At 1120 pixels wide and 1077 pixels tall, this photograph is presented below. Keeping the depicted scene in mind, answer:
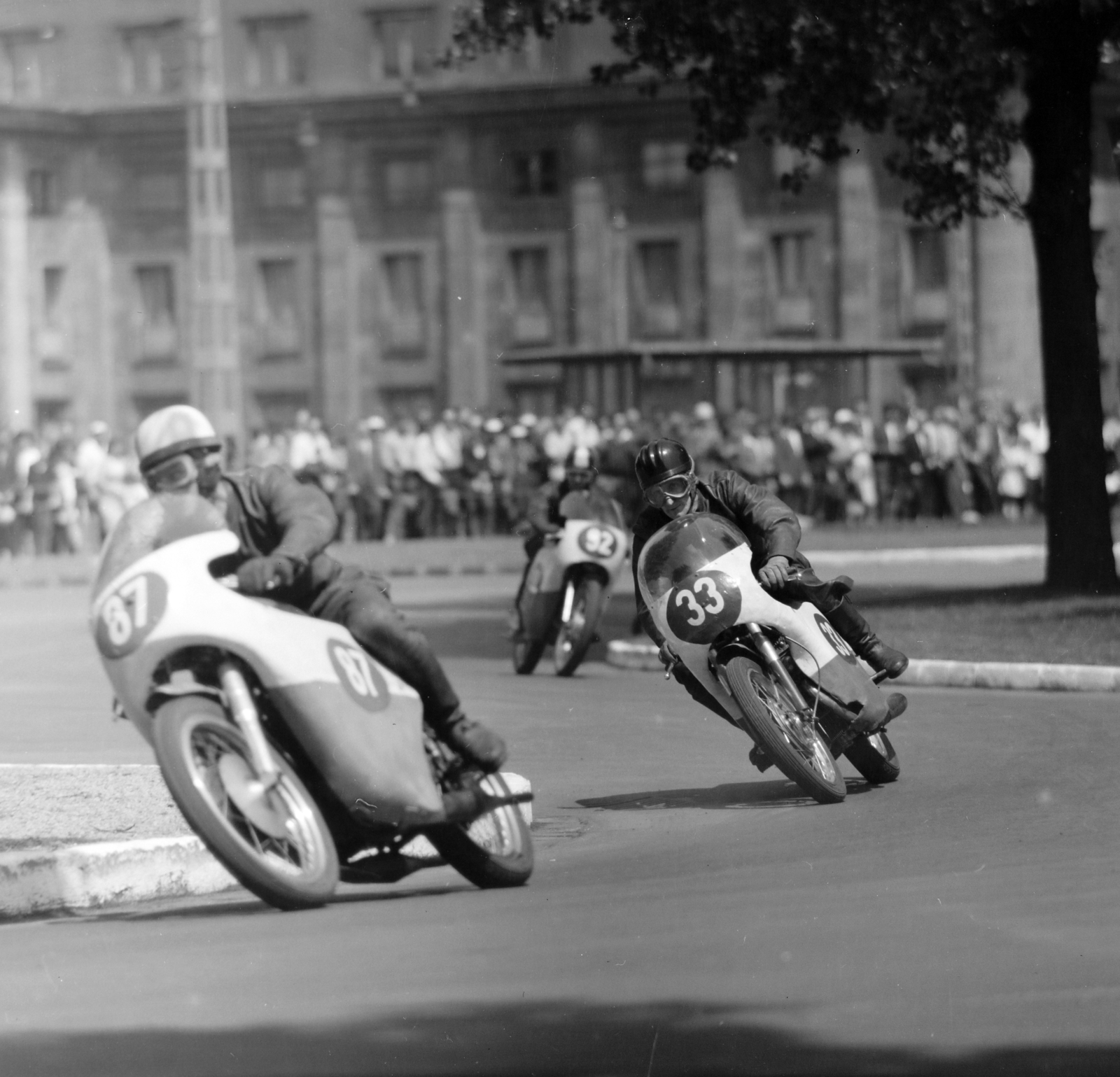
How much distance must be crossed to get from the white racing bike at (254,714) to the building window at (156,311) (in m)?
54.2

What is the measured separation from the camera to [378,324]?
60.5 m

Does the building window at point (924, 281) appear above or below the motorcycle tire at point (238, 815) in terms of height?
above

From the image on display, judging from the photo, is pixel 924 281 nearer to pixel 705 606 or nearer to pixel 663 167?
pixel 663 167

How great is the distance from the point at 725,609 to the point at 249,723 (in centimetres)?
315

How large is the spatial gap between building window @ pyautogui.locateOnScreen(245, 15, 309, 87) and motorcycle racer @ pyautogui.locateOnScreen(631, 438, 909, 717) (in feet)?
154

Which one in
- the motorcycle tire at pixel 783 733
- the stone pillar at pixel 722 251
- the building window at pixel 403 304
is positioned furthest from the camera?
the building window at pixel 403 304

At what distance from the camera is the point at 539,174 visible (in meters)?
58.1

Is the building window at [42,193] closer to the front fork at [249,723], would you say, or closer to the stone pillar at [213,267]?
the stone pillar at [213,267]

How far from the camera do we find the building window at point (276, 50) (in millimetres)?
55531

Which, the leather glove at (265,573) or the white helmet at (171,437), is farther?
the white helmet at (171,437)

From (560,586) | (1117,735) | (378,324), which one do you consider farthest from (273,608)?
(378,324)

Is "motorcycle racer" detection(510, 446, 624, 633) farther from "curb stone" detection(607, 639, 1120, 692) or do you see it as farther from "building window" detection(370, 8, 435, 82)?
"building window" detection(370, 8, 435, 82)

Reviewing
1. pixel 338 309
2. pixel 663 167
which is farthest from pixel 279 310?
pixel 663 167

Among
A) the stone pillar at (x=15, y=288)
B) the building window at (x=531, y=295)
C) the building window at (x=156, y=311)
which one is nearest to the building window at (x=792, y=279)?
the building window at (x=531, y=295)
